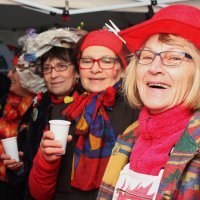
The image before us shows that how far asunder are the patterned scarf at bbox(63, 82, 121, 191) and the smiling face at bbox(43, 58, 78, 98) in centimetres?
50

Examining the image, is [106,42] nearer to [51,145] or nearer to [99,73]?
[99,73]

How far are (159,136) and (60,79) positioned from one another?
1478 millimetres

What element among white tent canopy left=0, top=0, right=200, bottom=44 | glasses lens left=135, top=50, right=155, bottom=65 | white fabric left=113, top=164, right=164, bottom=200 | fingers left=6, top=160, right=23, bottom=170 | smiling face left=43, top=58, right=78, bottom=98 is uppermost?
white tent canopy left=0, top=0, right=200, bottom=44

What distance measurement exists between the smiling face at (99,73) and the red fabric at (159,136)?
0.81 metres

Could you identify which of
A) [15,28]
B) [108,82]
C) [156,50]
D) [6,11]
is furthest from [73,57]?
[15,28]

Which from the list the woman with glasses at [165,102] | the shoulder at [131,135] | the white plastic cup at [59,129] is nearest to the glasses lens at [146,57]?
the woman with glasses at [165,102]

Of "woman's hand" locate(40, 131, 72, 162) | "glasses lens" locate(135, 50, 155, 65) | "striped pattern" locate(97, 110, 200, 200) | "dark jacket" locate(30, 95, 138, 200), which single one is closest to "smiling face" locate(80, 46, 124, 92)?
"dark jacket" locate(30, 95, 138, 200)

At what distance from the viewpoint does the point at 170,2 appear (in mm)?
3277

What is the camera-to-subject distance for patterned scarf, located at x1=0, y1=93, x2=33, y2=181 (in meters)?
3.53

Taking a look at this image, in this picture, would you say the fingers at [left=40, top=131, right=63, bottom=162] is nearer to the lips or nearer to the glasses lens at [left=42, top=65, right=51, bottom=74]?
the lips

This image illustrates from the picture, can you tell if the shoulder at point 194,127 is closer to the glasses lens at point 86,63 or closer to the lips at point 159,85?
the lips at point 159,85

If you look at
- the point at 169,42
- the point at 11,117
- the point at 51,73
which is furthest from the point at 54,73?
the point at 169,42

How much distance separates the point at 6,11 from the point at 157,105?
4140 millimetres

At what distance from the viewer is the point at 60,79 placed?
2.95 metres
